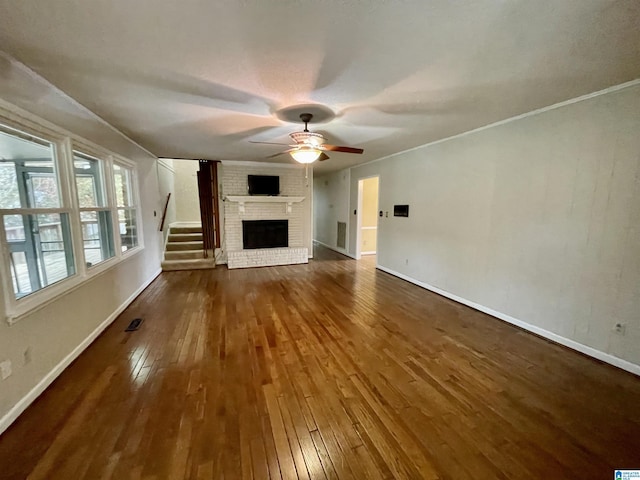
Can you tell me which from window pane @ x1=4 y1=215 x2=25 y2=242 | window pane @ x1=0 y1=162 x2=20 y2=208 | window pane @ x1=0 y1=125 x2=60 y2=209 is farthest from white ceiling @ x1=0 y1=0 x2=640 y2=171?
window pane @ x1=4 y1=215 x2=25 y2=242

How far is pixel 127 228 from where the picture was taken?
13.6ft

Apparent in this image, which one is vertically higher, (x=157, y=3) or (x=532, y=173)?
(x=157, y=3)

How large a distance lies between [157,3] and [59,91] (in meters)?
1.78

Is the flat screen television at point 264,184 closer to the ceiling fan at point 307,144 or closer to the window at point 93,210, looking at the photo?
the window at point 93,210

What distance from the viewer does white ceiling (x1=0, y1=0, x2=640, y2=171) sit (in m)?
1.39

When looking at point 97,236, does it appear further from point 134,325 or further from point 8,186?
point 8,186

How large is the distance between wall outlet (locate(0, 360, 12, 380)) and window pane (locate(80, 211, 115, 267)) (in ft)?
4.03

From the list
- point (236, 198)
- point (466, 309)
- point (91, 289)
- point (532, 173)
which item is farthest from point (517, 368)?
point (236, 198)

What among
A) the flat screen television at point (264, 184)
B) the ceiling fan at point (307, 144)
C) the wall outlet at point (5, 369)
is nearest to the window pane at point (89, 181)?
the wall outlet at point (5, 369)

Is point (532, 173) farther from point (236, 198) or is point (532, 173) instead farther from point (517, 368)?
point (236, 198)

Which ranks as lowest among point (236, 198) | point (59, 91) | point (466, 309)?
point (466, 309)

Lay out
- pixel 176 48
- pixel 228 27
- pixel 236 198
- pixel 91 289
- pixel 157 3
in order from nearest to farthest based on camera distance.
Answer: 1. pixel 157 3
2. pixel 228 27
3. pixel 176 48
4. pixel 91 289
5. pixel 236 198

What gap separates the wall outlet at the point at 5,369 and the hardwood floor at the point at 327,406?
326 mm

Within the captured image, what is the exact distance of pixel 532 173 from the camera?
299 cm
